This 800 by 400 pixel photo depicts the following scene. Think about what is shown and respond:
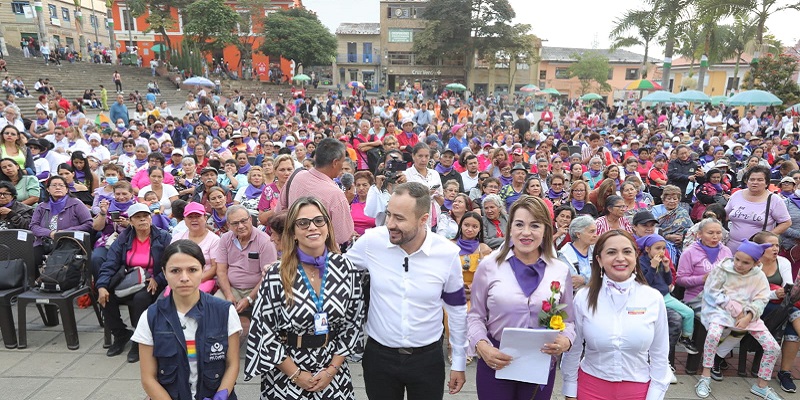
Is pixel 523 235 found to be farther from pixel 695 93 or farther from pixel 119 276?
pixel 695 93

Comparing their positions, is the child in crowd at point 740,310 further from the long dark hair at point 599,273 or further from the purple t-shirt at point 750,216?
the long dark hair at point 599,273

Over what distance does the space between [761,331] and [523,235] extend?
3.08 meters

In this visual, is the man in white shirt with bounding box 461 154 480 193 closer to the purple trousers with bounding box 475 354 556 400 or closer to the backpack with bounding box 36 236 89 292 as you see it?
the purple trousers with bounding box 475 354 556 400

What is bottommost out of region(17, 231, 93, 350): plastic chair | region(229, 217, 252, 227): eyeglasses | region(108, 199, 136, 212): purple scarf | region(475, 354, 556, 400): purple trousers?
region(17, 231, 93, 350): plastic chair

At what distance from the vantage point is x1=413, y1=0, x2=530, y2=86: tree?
42.1 metres

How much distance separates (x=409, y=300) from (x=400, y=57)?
49.9 m

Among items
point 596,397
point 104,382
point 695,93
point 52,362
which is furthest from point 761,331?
point 695,93

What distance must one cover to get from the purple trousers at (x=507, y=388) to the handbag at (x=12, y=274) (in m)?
4.60

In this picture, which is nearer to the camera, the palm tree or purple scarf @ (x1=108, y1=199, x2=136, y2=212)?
purple scarf @ (x1=108, y1=199, x2=136, y2=212)

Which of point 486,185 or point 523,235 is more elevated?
point 523,235

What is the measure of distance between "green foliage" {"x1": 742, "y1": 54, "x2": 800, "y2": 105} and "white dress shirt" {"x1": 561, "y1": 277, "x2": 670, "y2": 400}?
81.6ft

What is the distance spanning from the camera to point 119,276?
4371 mm

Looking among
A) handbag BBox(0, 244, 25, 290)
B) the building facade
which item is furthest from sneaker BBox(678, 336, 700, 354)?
the building facade

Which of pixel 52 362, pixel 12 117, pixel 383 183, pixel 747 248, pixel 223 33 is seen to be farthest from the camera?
pixel 223 33
